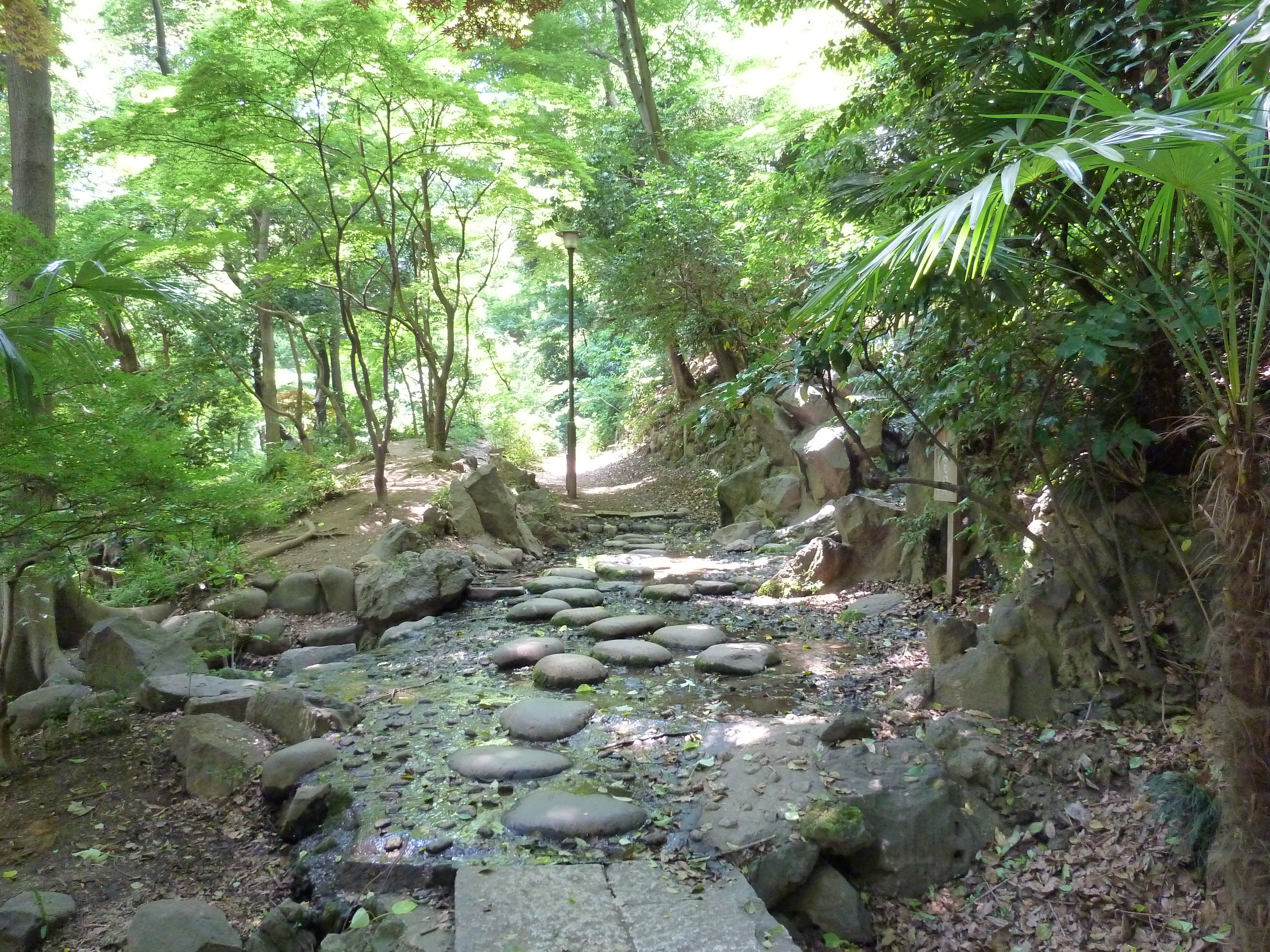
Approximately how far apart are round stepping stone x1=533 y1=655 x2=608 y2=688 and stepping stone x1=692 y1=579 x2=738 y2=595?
2.17m

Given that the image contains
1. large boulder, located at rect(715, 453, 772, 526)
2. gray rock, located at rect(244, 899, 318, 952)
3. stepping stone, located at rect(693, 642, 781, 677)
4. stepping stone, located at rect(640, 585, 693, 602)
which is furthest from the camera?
large boulder, located at rect(715, 453, 772, 526)

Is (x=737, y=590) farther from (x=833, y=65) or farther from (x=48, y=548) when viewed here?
(x=48, y=548)

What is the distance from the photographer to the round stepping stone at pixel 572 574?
794cm

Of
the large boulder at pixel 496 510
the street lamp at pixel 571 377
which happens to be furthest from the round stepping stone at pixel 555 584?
the street lamp at pixel 571 377

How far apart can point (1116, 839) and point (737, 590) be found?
443cm

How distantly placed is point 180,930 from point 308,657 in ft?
11.4

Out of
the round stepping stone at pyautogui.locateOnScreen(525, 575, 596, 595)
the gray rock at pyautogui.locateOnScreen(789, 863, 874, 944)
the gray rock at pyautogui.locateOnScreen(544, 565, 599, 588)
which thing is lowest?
the gray rock at pyautogui.locateOnScreen(789, 863, 874, 944)

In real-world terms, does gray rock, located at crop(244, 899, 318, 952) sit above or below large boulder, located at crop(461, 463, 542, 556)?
below

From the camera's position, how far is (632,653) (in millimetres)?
5340

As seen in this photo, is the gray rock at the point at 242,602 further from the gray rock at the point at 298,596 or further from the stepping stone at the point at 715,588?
the stepping stone at the point at 715,588

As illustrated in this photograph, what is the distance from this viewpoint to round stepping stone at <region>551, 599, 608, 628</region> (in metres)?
6.30

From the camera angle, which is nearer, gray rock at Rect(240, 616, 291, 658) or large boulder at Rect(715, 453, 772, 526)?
gray rock at Rect(240, 616, 291, 658)

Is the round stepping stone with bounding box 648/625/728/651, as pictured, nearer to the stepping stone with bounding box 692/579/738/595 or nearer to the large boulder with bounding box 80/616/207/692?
the stepping stone with bounding box 692/579/738/595

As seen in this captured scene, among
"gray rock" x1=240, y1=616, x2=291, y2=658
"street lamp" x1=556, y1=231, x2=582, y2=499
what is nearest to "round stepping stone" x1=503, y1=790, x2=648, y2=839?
"gray rock" x1=240, y1=616, x2=291, y2=658
